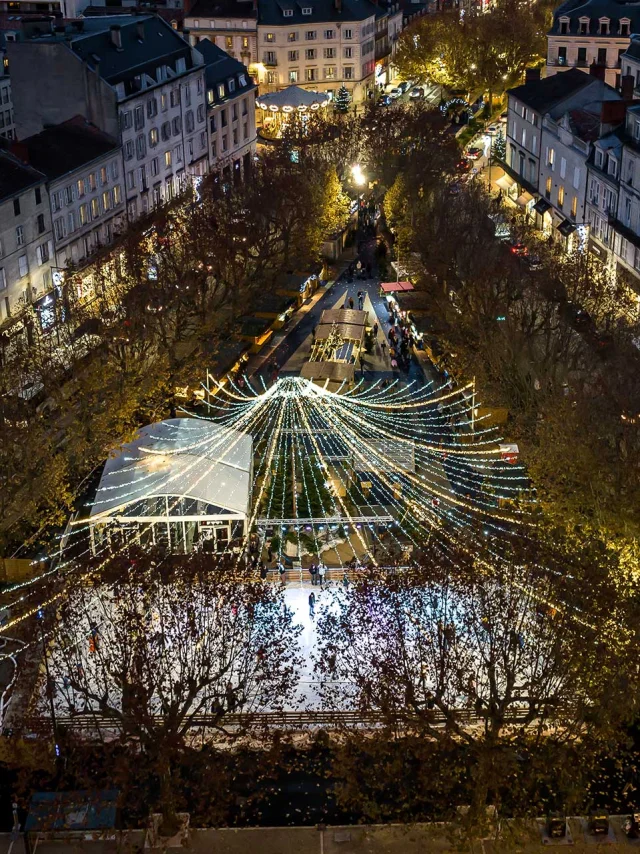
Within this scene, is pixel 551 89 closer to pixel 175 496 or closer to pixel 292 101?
pixel 292 101

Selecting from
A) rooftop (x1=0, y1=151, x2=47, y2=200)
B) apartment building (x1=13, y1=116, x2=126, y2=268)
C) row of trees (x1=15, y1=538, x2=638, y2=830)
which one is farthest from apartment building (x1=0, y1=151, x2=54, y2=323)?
row of trees (x1=15, y1=538, x2=638, y2=830)

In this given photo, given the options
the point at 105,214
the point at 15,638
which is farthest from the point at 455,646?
the point at 105,214

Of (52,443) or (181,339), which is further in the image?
(181,339)

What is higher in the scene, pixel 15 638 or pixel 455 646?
pixel 455 646

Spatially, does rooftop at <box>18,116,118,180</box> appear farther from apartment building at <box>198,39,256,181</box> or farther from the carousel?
the carousel

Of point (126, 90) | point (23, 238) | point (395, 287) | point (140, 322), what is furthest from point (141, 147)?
point (140, 322)

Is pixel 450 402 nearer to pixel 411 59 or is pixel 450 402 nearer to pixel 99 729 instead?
pixel 99 729

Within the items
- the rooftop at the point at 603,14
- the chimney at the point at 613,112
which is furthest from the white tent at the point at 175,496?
the rooftop at the point at 603,14
